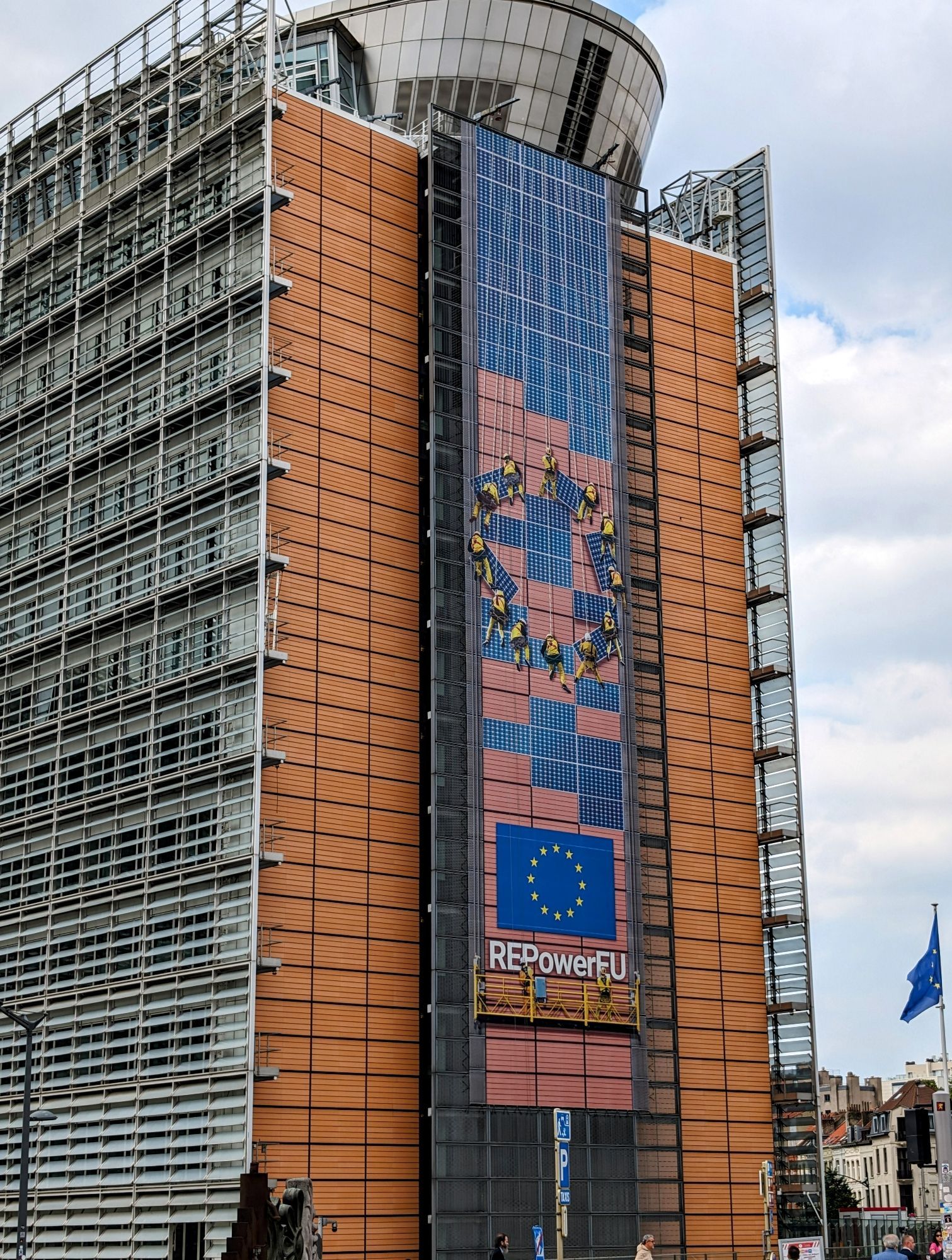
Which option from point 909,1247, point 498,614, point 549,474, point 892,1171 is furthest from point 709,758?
point 892,1171

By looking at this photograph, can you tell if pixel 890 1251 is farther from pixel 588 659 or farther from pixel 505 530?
pixel 505 530

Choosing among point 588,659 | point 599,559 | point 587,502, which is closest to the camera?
point 588,659

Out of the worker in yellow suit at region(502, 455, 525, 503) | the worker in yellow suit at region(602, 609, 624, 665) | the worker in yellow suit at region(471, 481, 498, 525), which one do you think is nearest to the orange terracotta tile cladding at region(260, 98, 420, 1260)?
the worker in yellow suit at region(471, 481, 498, 525)

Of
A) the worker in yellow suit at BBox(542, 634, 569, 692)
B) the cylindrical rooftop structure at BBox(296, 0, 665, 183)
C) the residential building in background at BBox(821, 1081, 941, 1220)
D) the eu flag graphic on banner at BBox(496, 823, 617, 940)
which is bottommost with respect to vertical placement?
the residential building in background at BBox(821, 1081, 941, 1220)

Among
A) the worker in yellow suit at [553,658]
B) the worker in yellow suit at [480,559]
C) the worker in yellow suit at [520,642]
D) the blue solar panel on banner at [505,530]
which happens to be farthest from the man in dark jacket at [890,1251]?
the blue solar panel on banner at [505,530]

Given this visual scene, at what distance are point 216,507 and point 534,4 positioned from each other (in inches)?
1173

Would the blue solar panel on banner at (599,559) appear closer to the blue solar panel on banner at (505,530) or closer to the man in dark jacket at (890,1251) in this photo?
the blue solar panel on banner at (505,530)

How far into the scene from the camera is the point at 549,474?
71.8m

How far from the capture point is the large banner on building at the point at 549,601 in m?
66.0

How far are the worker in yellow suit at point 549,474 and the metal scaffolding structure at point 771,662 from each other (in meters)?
13.9

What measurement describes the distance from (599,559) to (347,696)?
44.9 feet

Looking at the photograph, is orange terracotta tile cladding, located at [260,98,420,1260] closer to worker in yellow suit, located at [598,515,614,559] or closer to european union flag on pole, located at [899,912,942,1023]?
worker in yellow suit, located at [598,515,614,559]

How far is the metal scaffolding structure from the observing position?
7450cm

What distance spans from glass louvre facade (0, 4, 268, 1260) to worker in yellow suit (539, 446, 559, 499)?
41.9 ft
